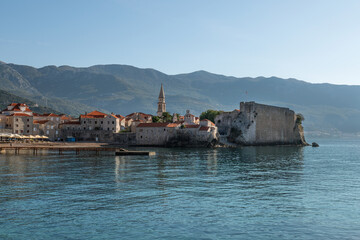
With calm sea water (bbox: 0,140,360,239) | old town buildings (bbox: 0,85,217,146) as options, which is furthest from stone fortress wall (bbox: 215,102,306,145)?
calm sea water (bbox: 0,140,360,239)

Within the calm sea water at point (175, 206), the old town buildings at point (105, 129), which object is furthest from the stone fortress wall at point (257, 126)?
the calm sea water at point (175, 206)

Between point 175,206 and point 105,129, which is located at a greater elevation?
point 105,129

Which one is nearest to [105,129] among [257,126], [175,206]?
[257,126]

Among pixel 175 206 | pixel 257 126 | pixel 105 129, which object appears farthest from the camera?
pixel 257 126

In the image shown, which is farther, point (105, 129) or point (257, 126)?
point (257, 126)

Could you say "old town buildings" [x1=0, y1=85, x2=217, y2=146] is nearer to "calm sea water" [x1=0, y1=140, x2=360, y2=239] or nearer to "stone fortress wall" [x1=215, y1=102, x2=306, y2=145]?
"stone fortress wall" [x1=215, y1=102, x2=306, y2=145]

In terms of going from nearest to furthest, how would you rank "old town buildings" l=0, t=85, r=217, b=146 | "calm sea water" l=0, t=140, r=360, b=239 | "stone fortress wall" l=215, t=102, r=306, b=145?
"calm sea water" l=0, t=140, r=360, b=239 → "old town buildings" l=0, t=85, r=217, b=146 → "stone fortress wall" l=215, t=102, r=306, b=145

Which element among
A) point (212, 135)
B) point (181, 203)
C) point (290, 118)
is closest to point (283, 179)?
point (181, 203)

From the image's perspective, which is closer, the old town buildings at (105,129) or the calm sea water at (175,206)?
the calm sea water at (175,206)

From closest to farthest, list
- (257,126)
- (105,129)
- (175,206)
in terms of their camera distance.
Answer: (175,206)
(105,129)
(257,126)

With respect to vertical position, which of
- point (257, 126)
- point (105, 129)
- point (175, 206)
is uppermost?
point (257, 126)

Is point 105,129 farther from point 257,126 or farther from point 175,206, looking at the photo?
point 175,206

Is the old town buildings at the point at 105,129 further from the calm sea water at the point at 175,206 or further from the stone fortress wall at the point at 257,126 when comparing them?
the calm sea water at the point at 175,206

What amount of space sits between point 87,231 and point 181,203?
6.86m
